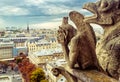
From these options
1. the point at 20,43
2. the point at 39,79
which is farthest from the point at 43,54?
the point at 20,43

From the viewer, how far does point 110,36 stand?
3.63 m

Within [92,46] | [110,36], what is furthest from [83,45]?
[110,36]

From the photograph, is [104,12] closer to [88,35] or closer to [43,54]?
[88,35]

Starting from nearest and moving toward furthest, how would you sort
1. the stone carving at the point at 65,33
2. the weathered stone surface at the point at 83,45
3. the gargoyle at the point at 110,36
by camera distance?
the gargoyle at the point at 110,36
the weathered stone surface at the point at 83,45
the stone carving at the point at 65,33

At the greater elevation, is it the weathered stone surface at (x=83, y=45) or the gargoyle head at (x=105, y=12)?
the gargoyle head at (x=105, y=12)

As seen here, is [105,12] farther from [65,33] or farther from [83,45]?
[65,33]

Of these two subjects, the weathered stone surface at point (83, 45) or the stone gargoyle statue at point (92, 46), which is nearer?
the stone gargoyle statue at point (92, 46)

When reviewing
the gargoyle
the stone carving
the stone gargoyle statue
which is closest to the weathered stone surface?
the stone gargoyle statue

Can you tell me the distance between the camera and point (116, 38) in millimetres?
3533

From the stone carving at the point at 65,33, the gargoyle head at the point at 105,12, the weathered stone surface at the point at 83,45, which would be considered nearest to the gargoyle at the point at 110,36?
the gargoyle head at the point at 105,12

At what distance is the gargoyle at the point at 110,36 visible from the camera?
3498mm

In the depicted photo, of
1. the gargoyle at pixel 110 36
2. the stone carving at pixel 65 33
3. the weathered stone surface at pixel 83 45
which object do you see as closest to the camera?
the gargoyle at pixel 110 36

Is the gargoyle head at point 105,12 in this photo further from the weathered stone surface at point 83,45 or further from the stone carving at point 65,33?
the stone carving at point 65,33

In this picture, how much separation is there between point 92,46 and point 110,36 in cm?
64
